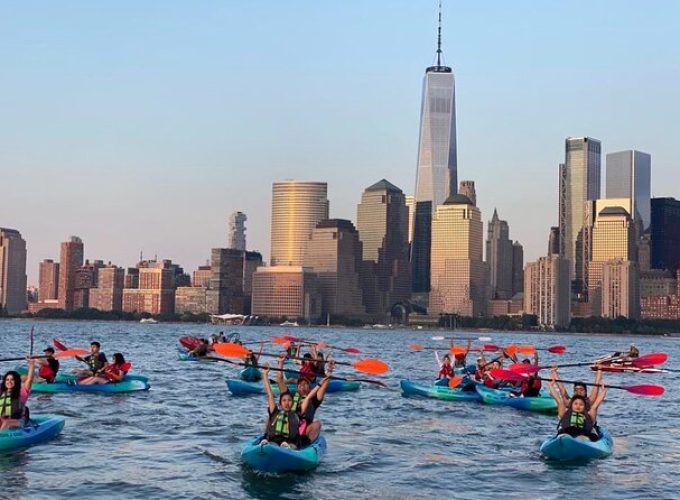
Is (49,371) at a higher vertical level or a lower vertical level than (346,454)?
higher

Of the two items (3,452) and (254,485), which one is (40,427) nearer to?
(3,452)

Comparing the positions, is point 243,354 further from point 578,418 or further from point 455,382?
point 455,382

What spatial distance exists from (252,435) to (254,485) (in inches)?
263

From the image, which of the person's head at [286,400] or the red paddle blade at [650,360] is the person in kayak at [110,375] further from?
the red paddle blade at [650,360]

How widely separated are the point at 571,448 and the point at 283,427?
7.19 meters

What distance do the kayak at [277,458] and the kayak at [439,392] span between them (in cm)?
1595

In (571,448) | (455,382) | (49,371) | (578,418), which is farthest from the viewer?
(455,382)

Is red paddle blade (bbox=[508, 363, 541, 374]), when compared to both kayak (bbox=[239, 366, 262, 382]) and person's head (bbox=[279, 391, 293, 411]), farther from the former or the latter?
kayak (bbox=[239, 366, 262, 382])

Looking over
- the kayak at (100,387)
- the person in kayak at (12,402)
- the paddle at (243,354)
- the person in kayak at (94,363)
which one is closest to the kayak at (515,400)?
the paddle at (243,354)

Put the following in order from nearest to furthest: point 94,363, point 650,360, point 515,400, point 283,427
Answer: point 283,427, point 650,360, point 515,400, point 94,363

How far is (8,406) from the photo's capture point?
22.8 metres

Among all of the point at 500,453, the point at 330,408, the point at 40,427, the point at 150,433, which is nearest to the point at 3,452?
the point at 40,427

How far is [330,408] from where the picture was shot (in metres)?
35.0

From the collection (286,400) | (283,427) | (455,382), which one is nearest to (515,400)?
(455,382)
